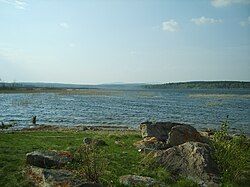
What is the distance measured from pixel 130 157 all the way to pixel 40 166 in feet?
16.6

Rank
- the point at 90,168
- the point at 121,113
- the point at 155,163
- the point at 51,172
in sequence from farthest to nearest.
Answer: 1. the point at 121,113
2. the point at 155,163
3. the point at 90,168
4. the point at 51,172

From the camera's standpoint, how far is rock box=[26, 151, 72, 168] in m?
11.7

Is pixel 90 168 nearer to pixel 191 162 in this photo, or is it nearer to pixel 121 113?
pixel 191 162

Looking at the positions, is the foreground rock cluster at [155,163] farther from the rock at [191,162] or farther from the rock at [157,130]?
the rock at [157,130]

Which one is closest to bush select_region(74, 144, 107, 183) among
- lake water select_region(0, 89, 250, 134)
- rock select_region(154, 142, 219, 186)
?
rock select_region(154, 142, 219, 186)

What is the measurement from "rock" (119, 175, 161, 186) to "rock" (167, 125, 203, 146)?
18.7ft

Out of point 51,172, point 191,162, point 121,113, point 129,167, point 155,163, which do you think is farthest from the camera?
point 121,113

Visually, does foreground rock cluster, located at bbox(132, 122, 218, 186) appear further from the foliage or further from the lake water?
the lake water

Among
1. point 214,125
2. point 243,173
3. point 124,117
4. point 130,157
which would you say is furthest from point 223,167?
point 124,117

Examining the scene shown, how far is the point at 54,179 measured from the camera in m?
9.66

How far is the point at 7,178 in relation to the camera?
10.6 meters

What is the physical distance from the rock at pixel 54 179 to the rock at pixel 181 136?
7.86m

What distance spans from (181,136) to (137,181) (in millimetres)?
6565

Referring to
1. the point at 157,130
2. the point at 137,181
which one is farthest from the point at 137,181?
the point at 157,130
